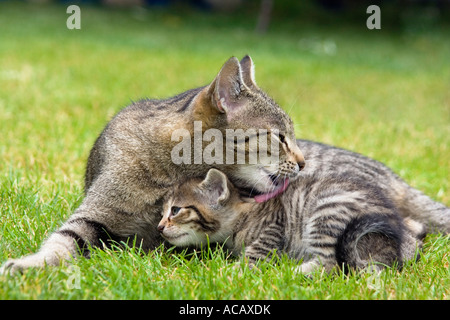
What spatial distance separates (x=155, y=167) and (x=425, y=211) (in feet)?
7.00

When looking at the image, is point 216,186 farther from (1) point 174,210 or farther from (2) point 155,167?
(2) point 155,167

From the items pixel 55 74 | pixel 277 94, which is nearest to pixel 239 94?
pixel 277 94

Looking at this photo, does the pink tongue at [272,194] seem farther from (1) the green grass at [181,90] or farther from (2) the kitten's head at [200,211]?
(1) the green grass at [181,90]

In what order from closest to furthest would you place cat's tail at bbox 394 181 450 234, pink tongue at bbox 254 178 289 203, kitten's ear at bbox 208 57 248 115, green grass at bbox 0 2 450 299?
green grass at bbox 0 2 450 299 → kitten's ear at bbox 208 57 248 115 → pink tongue at bbox 254 178 289 203 → cat's tail at bbox 394 181 450 234

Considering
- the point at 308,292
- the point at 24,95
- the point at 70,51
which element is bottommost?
the point at 308,292

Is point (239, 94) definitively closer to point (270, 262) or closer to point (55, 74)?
point (270, 262)

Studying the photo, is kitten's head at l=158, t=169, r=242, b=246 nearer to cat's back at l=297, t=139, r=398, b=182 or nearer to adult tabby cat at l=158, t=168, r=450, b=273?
adult tabby cat at l=158, t=168, r=450, b=273

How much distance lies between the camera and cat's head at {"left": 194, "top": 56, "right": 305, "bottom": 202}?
3.61 m

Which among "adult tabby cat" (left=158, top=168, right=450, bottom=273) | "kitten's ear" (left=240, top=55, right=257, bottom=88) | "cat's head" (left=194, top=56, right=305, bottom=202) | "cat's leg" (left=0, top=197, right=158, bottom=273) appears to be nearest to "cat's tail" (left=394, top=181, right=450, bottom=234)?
"adult tabby cat" (left=158, top=168, right=450, bottom=273)

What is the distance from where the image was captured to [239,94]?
3738mm

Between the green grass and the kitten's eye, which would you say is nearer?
the green grass
